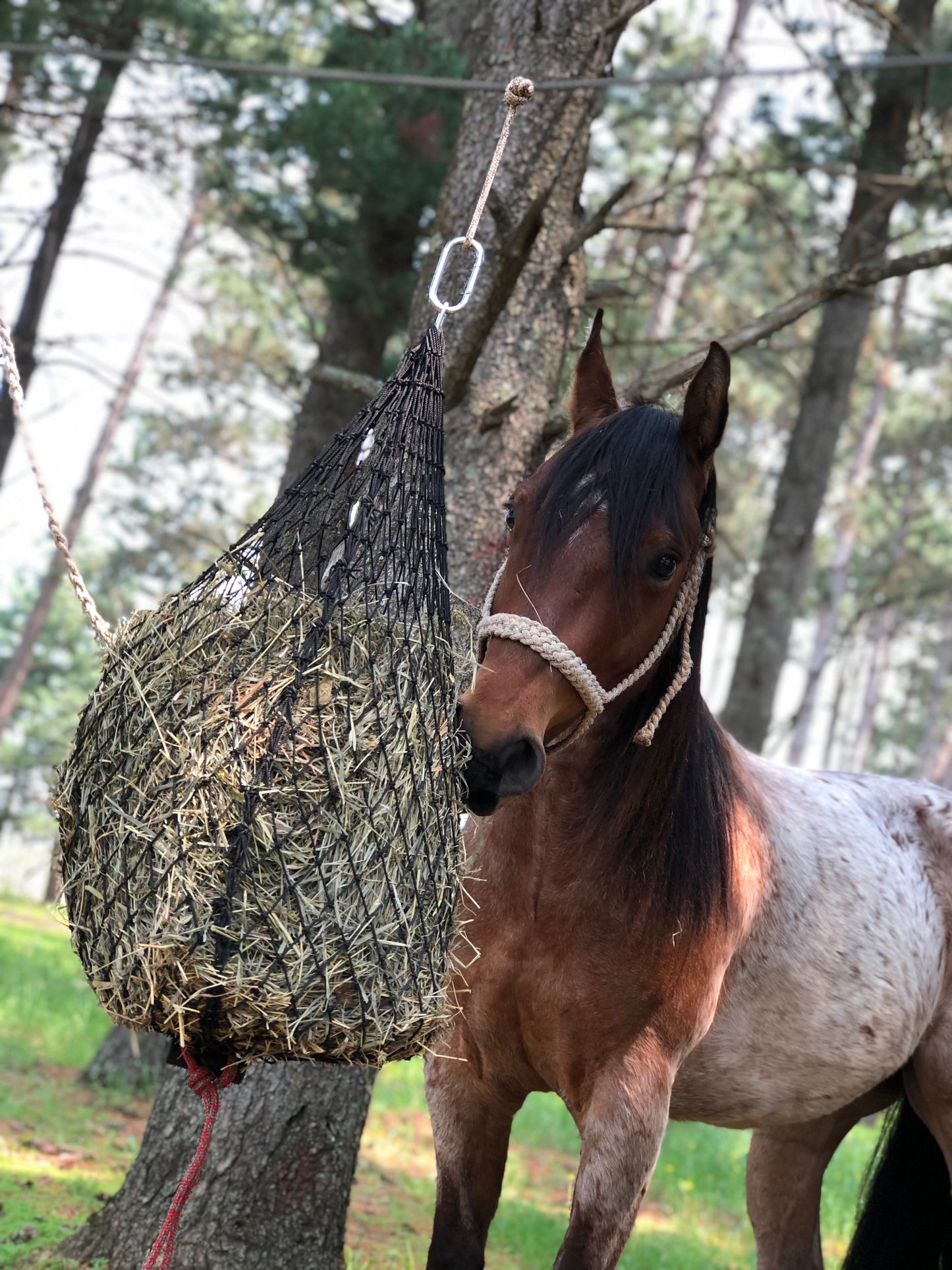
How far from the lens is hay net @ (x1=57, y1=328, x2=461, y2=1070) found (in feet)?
6.22

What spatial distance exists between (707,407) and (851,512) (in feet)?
52.9

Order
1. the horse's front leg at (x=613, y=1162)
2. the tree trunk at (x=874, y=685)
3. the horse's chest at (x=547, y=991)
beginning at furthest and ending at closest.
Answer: the tree trunk at (x=874, y=685), the horse's chest at (x=547, y=991), the horse's front leg at (x=613, y=1162)

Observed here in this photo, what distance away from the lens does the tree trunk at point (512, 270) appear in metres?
3.95

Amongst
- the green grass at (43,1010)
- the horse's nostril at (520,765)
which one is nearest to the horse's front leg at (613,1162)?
the horse's nostril at (520,765)

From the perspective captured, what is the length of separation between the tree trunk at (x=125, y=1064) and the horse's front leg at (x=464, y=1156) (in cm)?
386

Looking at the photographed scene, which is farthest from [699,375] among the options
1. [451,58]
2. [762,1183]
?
[451,58]

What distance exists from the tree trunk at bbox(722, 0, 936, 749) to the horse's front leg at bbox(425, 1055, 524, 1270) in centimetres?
634

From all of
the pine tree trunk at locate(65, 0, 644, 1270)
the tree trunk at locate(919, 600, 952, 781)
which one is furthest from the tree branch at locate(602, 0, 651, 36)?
the tree trunk at locate(919, 600, 952, 781)

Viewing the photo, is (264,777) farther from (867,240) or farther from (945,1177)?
(867,240)

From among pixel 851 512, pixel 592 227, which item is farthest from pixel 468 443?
pixel 851 512

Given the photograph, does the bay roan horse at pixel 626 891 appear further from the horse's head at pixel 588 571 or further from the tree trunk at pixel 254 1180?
the tree trunk at pixel 254 1180

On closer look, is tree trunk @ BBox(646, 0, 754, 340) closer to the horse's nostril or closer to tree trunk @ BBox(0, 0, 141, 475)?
tree trunk @ BBox(0, 0, 141, 475)

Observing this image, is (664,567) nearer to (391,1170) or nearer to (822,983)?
(822,983)

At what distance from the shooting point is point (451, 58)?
20.4 ft
